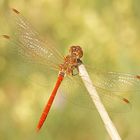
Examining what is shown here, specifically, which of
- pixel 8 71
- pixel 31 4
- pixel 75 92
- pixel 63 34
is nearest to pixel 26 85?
pixel 8 71

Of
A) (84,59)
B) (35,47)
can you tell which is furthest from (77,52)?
(84,59)

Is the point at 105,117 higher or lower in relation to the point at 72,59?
lower

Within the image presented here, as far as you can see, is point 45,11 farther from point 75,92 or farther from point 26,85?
point 75,92

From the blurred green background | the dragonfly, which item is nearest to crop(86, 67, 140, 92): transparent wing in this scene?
the dragonfly

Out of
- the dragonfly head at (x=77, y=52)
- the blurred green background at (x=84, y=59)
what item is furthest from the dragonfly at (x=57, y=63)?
the blurred green background at (x=84, y=59)

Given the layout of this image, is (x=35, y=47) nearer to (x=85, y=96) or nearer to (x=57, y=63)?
(x=57, y=63)

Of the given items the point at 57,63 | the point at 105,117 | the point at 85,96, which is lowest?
the point at 105,117

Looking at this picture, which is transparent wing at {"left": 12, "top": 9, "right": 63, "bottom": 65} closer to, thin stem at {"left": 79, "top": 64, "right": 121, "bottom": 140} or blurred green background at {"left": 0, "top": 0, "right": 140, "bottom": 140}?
blurred green background at {"left": 0, "top": 0, "right": 140, "bottom": 140}
